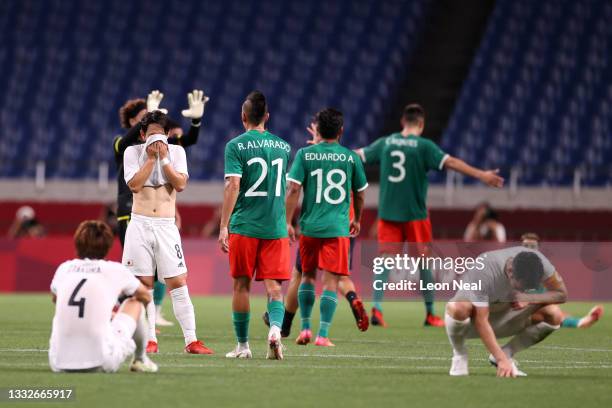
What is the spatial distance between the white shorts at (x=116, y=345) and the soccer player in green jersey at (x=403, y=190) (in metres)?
6.85

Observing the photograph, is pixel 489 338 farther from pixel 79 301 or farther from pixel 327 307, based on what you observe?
pixel 327 307

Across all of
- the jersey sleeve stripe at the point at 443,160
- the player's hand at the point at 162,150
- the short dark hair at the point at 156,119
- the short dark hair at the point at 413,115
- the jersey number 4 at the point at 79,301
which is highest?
the short dark hair at the point at 413,115

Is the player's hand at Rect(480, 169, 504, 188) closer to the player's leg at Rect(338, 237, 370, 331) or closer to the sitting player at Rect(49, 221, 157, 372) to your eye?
the player's leg at Rect(338, 237, 370, 331)

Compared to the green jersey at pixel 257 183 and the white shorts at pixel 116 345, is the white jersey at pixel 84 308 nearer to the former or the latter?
the white shorts at pixel 116 345

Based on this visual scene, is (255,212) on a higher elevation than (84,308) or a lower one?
higher

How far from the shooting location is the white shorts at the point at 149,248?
9.77 m

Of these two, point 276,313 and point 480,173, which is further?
point 480,173

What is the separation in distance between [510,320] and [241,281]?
2.21 metres

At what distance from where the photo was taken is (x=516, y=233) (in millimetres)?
21516

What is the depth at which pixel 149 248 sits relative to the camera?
9.80 meters

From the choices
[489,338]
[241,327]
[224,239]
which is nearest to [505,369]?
[489,338]

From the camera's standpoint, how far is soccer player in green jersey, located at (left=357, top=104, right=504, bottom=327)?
14172mm

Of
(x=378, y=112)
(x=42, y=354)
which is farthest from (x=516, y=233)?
(x=42, y=354)

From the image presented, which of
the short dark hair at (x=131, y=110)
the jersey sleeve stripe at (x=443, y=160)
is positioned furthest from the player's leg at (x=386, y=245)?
the short dark hair at (x=131, y=110)
